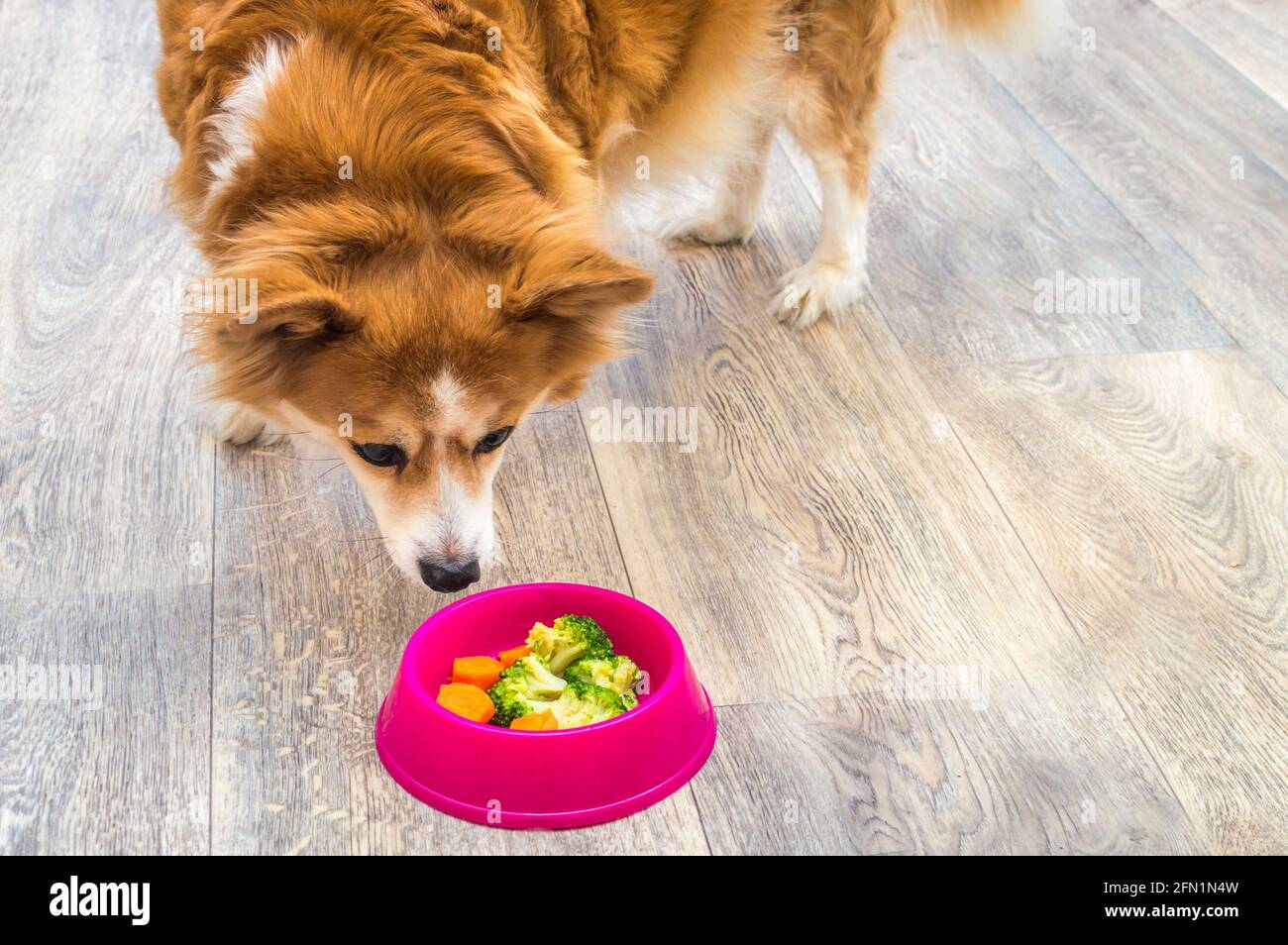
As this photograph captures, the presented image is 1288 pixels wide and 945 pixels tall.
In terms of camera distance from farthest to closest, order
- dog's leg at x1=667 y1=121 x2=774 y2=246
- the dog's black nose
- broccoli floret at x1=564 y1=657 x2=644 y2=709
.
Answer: dog's leg at x1=667 y1=121 x2=774 y2=246
the dog's black nose
broccoli floret at x1=564 y1=657 x2=644 y2=709

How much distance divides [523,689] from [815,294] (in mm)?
1202

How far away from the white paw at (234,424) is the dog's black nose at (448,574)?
1.80 feet

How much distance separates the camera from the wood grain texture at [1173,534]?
5.83 ft

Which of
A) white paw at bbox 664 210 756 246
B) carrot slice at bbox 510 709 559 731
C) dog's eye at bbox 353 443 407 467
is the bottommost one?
white paw at bbox 664 210 756 246

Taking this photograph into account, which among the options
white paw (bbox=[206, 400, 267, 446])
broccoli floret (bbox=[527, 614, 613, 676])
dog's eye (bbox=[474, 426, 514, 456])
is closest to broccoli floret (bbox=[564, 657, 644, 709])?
broccoli floret (bbox=[527, 614, 613, 676])

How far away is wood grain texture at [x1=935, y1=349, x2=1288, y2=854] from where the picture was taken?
1776 millimetres

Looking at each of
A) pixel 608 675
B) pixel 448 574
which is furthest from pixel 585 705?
pixel 448 574

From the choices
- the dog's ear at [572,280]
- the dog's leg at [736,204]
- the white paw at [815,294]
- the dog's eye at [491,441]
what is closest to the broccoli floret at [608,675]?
the dog's eye at [491,441]

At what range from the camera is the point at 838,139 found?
2.57 metres

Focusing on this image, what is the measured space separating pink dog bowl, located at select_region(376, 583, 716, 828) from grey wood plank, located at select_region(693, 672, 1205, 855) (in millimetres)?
85

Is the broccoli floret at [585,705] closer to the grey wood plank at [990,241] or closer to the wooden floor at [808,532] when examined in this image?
the wooden floor at [808,532]

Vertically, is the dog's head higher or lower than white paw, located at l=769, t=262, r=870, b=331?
higher

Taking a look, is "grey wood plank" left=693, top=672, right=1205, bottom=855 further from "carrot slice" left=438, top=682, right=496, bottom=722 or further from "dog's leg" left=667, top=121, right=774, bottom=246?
"dog's leg" left=667, top=121, right=774, bottom=246

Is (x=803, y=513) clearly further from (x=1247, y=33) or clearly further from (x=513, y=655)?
(x=1247, y=33)
